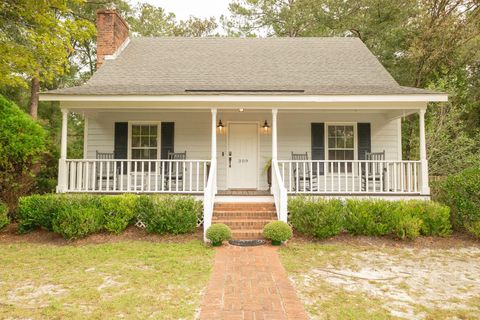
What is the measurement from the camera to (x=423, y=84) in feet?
52.2

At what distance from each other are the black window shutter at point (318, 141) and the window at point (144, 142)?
4.65 m

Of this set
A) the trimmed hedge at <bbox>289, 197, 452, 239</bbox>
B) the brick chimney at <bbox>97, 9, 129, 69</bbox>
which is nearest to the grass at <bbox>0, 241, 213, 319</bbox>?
the trimmed hedge at <bbox>289, 197, 452, 239</bbox>

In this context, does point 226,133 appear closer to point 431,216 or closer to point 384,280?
point 431,216

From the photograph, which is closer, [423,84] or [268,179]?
[268,179]

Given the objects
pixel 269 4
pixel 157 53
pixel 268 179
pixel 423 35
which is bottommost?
pixel 268 179

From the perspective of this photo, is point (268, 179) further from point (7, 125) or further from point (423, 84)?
point (423, 84)

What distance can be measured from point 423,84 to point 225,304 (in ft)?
53.1

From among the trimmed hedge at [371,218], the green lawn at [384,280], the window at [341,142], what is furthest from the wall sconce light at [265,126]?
the green lawn at [384,280]

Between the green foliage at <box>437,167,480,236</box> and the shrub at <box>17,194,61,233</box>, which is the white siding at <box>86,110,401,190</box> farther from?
the shrub at <box>17,194,61,233</box>

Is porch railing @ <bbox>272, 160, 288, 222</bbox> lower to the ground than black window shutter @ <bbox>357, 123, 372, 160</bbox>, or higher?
lower

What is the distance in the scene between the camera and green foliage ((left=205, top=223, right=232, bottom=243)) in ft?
20.1

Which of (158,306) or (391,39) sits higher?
(391,39)

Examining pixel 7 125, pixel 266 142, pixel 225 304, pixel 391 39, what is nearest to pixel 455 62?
pixel 391 39

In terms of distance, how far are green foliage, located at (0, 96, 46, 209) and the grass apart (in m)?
1.65
